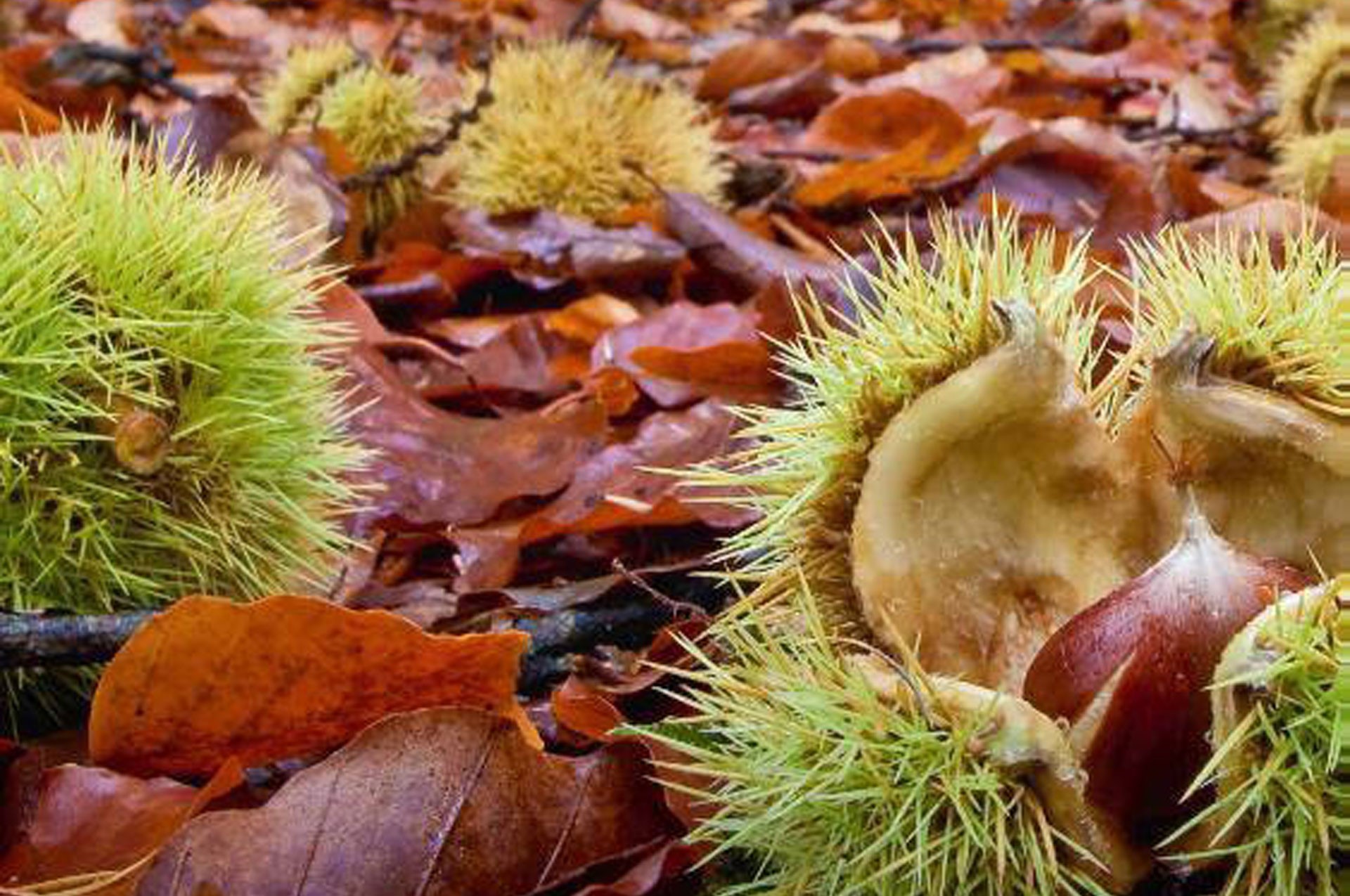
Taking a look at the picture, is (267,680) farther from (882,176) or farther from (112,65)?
(112,65)

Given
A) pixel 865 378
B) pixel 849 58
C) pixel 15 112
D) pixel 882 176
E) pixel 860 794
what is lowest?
pixel 849 58

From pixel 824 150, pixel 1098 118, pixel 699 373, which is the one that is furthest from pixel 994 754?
pixel 1098 118

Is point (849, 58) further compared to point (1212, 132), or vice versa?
point (849, 58)

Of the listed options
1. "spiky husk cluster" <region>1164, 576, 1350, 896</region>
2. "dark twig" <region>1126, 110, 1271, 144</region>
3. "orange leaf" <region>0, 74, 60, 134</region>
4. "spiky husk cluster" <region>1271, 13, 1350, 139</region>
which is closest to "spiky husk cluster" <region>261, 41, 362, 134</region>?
"orange leaf" <region>0, 74, 60, 134</region>

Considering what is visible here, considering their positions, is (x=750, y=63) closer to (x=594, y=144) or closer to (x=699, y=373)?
(x=594, y=144)

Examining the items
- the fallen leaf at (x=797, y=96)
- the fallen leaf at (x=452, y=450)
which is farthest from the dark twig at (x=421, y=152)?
the fallen leaf at (x=797, y=96)

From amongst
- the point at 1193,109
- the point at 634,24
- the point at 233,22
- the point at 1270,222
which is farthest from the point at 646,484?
the point at 233,22

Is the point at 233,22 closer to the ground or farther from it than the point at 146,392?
closer to the ground
